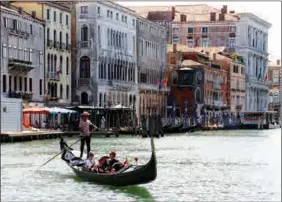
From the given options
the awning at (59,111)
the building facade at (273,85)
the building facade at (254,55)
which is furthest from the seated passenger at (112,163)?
the building facade at (273,85)

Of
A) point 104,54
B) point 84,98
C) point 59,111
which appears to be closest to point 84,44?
point 104,54

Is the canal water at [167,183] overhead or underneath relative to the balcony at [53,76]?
underneath

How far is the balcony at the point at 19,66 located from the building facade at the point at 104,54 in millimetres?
3505

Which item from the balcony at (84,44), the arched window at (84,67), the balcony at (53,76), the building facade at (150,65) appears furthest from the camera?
the building facade at (150,65)

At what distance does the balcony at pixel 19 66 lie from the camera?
13023 mm

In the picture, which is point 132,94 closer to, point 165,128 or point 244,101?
point 165,128

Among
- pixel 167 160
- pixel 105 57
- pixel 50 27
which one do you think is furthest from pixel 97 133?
pixel 167 160

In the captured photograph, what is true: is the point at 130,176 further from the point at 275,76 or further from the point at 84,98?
the point at 275,76

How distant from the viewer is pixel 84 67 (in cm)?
1811

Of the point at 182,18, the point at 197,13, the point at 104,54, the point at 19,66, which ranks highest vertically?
the point at 197,13

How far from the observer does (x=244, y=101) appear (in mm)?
29531

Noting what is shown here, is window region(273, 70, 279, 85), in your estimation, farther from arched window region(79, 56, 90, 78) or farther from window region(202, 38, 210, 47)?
arched window region(79, 56, 90, 78)

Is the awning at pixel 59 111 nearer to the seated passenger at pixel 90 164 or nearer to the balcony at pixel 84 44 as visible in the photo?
the balcony at pixel 84 44

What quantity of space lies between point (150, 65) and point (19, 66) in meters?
8.53
